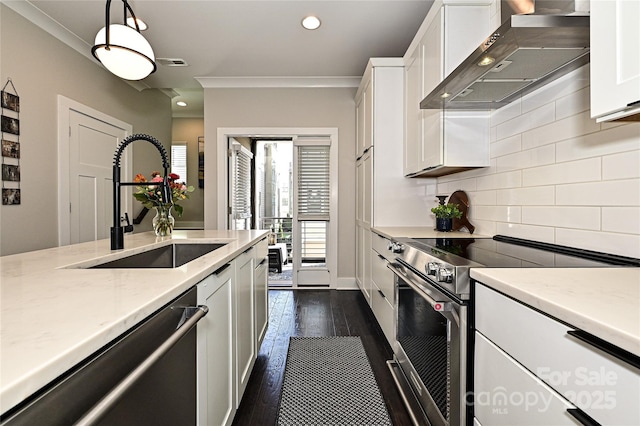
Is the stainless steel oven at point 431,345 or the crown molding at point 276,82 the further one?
the crown molding at point 276,82

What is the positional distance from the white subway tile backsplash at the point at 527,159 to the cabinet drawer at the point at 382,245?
0.85 meters

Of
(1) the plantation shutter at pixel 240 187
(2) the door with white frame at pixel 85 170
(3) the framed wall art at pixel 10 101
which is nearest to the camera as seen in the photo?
(3) the framed wall art at pixel 10 101

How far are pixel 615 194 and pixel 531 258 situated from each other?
0.39m

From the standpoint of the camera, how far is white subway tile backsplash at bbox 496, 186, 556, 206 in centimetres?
163

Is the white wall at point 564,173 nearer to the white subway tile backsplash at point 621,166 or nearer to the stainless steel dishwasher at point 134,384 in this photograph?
the white subway tile backsplash at point 621,166

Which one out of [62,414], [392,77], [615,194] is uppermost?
[392,77]

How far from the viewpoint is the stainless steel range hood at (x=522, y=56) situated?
3.79 ft

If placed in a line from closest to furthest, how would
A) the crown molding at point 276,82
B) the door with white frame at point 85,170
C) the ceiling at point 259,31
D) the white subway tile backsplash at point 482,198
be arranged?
1. the white subway tile backsplash at point 482,198
2. the ceiling at point 259,31
3. the door with white frame at point 85,170
4. the crown molding at point 276,82

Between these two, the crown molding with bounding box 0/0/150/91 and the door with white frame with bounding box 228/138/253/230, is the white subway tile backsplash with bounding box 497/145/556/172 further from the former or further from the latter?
the crown molding with bounding box 0/0/150/91

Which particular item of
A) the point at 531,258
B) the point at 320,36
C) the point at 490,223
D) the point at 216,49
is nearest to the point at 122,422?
the point at 531,258

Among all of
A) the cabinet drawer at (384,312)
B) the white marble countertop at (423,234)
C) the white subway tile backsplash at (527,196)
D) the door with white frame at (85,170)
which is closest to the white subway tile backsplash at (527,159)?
the white subway tile backsplash at (527,196)

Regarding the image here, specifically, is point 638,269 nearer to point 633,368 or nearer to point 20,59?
Result: point 633,368

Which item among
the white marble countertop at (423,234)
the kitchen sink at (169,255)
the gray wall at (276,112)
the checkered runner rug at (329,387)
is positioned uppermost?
the gray wall at (276,112)

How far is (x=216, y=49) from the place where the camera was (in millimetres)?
3447
